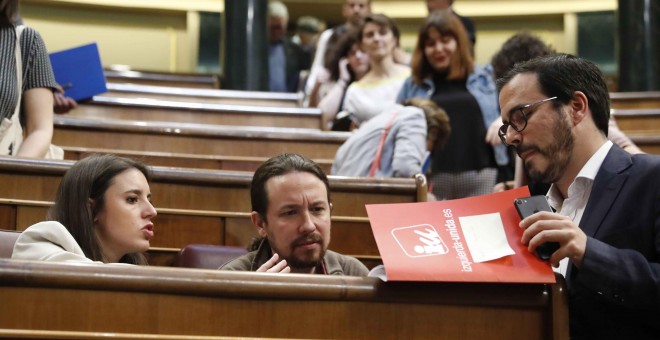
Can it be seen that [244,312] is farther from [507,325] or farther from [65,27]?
[65,27]

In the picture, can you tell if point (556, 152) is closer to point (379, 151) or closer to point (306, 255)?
point (306, 255)

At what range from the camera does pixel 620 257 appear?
140cm

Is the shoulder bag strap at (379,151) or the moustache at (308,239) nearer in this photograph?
the moustache at (308,239)

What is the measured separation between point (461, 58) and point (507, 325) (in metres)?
2.21

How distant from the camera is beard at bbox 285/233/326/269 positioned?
1831 millimetres

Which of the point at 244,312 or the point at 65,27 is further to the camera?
the point at 65,27

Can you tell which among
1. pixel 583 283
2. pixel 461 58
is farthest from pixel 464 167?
pixel 583 283

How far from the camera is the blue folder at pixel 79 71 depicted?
323 centimetres

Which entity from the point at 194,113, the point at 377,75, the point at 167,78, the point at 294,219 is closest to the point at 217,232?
the point at 294,219

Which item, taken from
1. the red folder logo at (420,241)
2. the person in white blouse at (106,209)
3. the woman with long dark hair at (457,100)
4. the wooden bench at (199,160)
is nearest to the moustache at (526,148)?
the red folder logo at (420,241)

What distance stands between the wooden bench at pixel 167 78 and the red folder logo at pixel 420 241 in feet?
15.7

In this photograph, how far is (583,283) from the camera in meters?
1.43

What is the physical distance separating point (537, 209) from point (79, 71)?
225 cm

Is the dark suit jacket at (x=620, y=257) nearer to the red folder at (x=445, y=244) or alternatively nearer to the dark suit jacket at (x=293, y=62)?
the red folder at (x=445, y=244)
